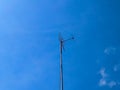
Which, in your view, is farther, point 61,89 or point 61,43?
point 61,43

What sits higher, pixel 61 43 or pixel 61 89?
pixel 61 43

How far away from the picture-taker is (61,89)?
83.8ft

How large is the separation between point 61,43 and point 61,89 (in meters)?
6.80

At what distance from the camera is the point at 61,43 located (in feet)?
100
